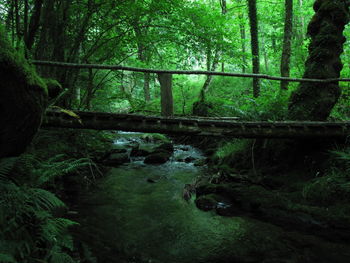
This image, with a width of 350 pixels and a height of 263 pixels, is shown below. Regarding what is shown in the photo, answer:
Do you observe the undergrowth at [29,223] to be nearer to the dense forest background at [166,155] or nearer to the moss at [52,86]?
the dense forest background at [166,155]

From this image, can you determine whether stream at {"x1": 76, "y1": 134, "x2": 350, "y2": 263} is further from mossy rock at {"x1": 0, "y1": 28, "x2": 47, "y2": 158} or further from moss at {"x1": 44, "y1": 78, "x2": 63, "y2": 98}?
moss at {"x1": 44, "y1": 78, "x2": 63, "y2": 98}

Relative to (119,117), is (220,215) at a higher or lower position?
lower

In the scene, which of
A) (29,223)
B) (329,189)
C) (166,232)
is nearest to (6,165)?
(29,223)

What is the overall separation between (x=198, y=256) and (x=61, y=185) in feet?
11.5

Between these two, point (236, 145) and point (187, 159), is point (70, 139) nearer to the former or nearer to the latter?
point (187, 159)

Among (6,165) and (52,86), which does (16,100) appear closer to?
(6,165)

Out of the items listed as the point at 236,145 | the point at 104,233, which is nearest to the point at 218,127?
the point at 236,145

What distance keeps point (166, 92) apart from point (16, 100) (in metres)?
3.64

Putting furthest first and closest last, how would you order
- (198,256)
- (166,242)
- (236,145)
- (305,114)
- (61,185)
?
(236,145)
(305,114)
(61,185)
(166,242)
(198,256)

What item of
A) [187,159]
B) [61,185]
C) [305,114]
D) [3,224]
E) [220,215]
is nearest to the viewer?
[3,224]

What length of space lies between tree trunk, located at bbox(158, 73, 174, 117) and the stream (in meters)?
1.83

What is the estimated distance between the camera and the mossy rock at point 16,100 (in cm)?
241

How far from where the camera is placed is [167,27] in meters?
7.97

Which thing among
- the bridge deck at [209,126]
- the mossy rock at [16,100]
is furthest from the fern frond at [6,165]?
the bridge deck at [209,126]
